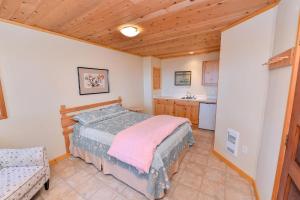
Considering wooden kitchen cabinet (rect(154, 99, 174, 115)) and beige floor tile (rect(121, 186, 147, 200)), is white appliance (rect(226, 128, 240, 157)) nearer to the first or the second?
beige floor tile (rect(121, 186, 147, 200))

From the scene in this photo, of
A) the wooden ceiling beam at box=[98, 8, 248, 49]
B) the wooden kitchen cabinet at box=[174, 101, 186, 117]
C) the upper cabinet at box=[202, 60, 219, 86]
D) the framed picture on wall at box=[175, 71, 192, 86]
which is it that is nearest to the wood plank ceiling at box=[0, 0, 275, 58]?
the wooden ceiling beam at box=[98, 8, 248, 49]

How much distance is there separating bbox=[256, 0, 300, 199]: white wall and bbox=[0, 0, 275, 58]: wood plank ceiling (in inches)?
14.9

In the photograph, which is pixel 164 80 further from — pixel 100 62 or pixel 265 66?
pixel 265 66

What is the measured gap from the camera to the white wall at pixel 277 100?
120 centimetres

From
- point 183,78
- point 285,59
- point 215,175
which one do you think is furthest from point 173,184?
point 183,78

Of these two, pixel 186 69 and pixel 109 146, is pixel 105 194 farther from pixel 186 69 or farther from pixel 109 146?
pixel 186 69

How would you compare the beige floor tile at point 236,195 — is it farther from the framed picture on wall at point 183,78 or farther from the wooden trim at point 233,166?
the framed picture on wall at point 183,78

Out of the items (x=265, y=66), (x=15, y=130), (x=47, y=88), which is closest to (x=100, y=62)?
(x=47, y=88)

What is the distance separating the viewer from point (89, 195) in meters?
1.75

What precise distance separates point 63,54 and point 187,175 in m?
3.00

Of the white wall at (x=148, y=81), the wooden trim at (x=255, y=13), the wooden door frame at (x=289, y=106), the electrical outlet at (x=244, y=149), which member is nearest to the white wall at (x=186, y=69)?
the white wall at (x=148, y=81)

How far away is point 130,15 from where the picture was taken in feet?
5.75

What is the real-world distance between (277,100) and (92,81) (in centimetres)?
304

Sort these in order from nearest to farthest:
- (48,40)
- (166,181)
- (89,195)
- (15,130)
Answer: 1. (166,181)
2. (89,195)
3. (15,130)
4. (48,40)
